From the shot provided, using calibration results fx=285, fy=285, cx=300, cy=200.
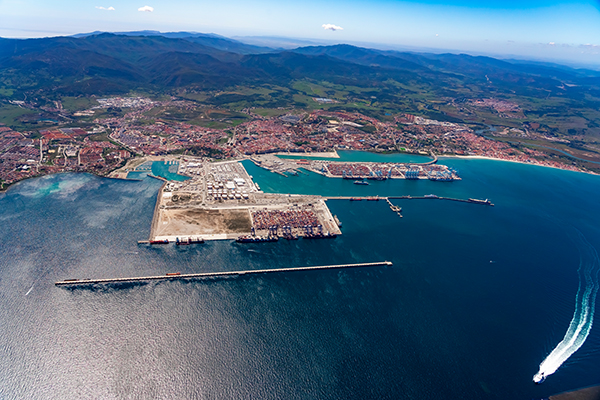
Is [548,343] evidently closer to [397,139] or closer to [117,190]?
[117,190]

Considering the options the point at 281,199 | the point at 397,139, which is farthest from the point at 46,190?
the point at 397,139

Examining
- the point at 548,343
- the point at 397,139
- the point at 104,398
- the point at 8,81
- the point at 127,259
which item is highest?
the point at 8,81

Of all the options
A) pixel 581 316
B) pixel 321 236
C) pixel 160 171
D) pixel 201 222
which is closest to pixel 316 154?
pixel 160 171

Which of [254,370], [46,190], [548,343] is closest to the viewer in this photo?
[254,370]

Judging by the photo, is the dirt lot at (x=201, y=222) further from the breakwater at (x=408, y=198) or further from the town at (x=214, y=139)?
the town at (x=214, y=139)

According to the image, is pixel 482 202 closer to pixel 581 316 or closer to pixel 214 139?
pixel 581 316

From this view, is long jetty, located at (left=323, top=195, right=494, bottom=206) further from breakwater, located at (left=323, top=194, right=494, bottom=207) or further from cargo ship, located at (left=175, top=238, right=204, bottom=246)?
cargo ship, located at (left=175, top=238, right=204, bottom=246)
